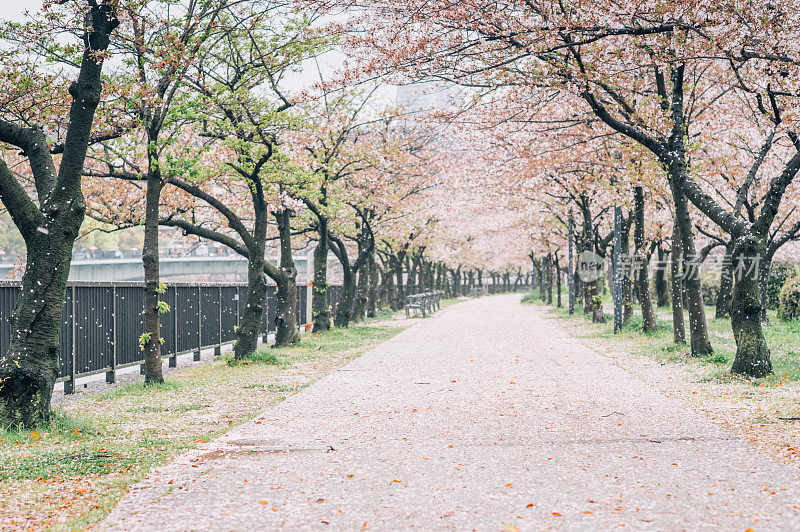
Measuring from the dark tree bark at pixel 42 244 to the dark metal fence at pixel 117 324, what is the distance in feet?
8.78

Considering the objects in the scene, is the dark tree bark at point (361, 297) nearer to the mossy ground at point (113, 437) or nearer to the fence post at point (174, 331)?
the fence post at point (174, 331)

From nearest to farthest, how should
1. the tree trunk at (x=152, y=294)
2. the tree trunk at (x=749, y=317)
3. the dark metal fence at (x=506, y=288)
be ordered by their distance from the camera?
the tree trunk at (x=749, y=317) → the tree trunk at (x=152, y=294) → the dark metal fence at (x=506, y=288)

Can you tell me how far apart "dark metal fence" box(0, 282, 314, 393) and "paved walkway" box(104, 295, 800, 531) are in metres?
3.85

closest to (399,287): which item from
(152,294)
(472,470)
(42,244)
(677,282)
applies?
(677,282)

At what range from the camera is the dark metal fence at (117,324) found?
1122 centimetres

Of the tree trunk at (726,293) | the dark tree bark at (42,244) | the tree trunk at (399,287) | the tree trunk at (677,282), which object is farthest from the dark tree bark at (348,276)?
the dark tree bark at (42,244)

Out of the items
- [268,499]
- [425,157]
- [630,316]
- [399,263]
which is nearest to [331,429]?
[268,499]

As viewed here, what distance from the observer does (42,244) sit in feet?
25.1

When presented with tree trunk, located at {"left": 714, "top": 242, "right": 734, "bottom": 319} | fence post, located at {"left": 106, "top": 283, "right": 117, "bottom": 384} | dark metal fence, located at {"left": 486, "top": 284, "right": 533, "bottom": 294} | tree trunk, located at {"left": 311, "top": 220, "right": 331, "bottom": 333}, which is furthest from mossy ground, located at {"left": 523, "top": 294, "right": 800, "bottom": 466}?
dark metal fence, located at {"left": 486, "top": 284, "right": 533, "bottom": 294}

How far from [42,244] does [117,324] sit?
5.51 m

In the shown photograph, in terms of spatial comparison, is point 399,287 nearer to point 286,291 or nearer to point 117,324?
point 286,291

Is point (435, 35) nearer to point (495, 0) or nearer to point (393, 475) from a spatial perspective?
point (495, 0)

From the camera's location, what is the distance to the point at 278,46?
45.1ft

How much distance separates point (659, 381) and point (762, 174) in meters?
14.8
